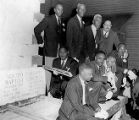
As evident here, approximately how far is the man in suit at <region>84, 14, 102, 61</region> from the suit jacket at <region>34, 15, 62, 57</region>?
2.55 feet

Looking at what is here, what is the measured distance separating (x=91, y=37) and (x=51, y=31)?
3.44ft

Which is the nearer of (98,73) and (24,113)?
(24,113)

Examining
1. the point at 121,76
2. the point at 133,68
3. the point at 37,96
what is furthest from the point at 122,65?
the point at 37,96

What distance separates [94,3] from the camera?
27.0 feet

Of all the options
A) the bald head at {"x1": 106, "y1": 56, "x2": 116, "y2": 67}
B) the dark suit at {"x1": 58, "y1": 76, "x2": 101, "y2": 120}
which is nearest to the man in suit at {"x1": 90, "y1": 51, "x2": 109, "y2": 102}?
the bald head at {"x1": 106, "y1": 56, "x2": 116, "y2": 67}

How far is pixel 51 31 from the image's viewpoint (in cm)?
599

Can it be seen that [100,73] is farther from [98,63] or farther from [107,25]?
[107,25]

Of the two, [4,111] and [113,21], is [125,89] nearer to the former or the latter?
[113,21]

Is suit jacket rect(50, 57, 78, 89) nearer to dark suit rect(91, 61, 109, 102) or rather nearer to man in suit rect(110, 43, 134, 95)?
dark suit rect(91, 61, 109, 102)

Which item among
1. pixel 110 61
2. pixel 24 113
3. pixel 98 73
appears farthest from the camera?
pixel 110 61

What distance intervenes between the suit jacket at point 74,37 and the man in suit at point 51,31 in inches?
11.7

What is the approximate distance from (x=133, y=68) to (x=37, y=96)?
11.4 feet

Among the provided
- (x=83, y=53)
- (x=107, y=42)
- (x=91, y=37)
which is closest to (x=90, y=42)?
(x=91, y=37)

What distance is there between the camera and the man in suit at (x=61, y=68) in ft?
19.5
